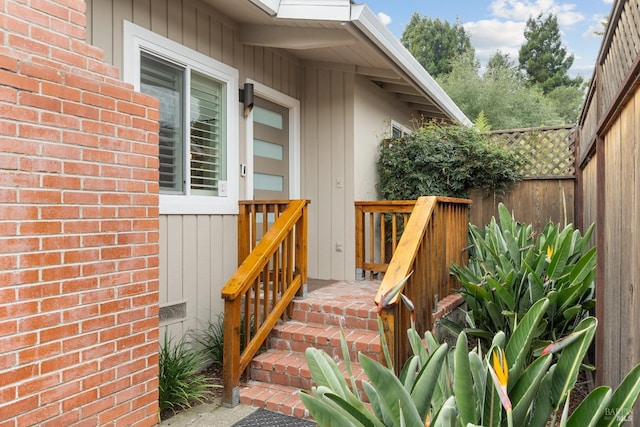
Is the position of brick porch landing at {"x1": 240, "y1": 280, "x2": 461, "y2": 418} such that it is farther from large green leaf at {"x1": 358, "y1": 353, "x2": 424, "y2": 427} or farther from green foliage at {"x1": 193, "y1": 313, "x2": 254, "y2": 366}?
large green leaf at {"x1": 358, "y1": 353, "x2": 424, "y2": 427}

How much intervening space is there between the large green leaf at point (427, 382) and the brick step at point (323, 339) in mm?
1814

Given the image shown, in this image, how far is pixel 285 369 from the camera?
350 cm

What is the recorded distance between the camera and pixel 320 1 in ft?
13.0

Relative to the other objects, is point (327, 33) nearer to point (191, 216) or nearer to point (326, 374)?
point (191, 216)

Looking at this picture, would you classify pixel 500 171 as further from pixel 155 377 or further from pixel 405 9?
pixel 405 9

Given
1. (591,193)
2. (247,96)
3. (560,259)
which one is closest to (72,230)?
(247,96)

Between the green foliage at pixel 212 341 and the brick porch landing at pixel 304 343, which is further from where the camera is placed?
the green foliage at pixel 212 341

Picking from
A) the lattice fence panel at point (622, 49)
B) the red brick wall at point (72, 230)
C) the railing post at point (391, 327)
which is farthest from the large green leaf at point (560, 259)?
the red brick wall at point (72, 230)

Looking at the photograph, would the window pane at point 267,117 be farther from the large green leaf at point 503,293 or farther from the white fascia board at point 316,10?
the large green leaf at point 503,293

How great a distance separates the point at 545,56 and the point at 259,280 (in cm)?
2772

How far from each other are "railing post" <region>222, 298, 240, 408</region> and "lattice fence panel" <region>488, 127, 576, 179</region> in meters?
4.95

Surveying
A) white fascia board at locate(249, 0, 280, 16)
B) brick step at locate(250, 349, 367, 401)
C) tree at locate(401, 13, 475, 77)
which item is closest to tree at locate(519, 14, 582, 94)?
tree at locate(401, 13, 475, 77)

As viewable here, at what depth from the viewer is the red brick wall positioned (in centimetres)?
216

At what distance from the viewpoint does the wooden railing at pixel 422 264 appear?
3068mm
